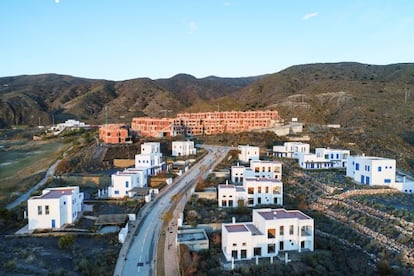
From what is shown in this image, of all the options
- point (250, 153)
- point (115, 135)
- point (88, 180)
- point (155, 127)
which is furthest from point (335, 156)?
point (155, 127)

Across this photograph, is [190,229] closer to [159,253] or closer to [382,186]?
[159,253]

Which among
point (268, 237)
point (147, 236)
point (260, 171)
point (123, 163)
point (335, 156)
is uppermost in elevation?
point (335, 156)

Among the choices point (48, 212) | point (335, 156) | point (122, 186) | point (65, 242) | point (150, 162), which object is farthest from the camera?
point (335, 156)

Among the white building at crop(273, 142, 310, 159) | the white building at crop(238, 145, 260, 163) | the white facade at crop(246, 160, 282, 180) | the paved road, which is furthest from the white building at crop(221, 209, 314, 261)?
the white building at crop(273, 142, 310, 159)

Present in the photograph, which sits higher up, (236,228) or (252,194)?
(236,228)

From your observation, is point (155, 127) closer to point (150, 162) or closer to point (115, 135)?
point (115, 135)

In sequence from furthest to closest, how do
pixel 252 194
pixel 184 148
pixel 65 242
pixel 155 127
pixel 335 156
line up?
1. pixel 155 127
2. pixel 184 148
3. pixel 335 156
4. pixel 252 194
5. pixel 65 242
